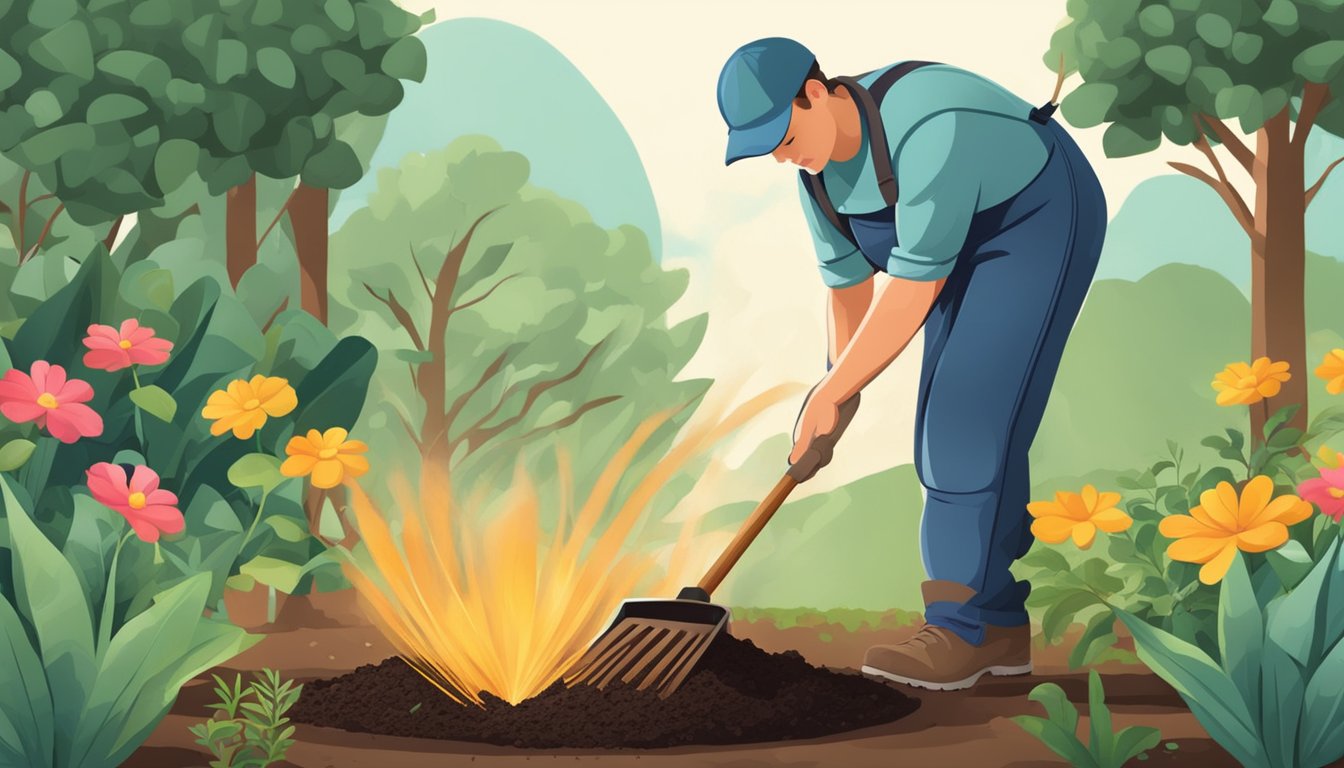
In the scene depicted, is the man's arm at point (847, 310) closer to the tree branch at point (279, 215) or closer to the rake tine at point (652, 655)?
the rake tine at point (652, 655)

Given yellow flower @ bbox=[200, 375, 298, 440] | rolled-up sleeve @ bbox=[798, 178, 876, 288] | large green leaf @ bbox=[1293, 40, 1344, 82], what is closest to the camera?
yellow flower @ bbox=[200, 375, 298, 440]

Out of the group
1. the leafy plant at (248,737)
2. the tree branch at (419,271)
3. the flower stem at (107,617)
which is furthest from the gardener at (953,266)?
the tree branch at (419,271)

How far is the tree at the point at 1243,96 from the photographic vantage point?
568 centimetres

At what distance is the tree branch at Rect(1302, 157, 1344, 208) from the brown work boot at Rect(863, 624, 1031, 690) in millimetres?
2928

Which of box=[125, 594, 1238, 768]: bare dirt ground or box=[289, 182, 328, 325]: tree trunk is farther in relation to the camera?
box=[289, 182, 328, 325]: tree trunk

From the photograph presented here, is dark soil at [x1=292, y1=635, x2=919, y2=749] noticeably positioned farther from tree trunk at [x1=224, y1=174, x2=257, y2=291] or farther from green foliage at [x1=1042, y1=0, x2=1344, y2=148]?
green foliage at [x1=1042, y1=0, x2=1344, y2=148]

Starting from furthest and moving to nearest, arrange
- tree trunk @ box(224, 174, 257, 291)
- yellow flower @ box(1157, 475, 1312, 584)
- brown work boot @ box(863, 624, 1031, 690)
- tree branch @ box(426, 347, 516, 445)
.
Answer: tree branch @ box(426, 347, 516, 445)
tree trunk @ box(224, 174, 257, 291)
brown work boot @ box(863, 624, 1031, 690)
yellow flower @ box(1157, 475, 1312, 584)

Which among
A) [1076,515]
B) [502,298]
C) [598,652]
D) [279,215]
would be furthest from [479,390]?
[1076,515]

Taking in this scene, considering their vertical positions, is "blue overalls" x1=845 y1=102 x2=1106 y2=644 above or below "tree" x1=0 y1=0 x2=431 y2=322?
below

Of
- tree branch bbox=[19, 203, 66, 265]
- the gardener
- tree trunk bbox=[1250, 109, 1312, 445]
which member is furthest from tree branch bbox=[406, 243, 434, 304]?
tree trunk bbox=[1250, 109, 1312, 445]

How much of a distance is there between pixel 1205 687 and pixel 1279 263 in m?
3.52

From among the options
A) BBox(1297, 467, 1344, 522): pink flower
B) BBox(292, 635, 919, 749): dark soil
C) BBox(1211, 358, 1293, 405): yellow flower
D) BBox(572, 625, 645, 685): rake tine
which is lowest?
BBox(292, 635, 919, 749): dark soil

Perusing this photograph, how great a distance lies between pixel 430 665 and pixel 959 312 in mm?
1562

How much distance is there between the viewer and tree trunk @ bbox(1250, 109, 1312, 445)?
602cm
